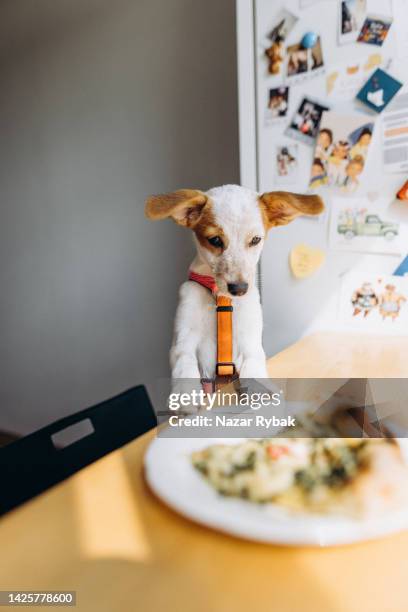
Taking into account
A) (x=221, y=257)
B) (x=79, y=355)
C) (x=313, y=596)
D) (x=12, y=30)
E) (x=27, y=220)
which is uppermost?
(x=12, y=30)

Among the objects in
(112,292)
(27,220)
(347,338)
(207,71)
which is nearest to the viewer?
(347,338)

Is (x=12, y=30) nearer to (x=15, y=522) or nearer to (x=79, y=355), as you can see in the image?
(x=79, y=355)

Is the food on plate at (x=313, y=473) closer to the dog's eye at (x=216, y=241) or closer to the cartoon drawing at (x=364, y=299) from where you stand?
the dog's eye at (x=216, y=241)

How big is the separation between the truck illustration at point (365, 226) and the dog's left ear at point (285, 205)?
329 mm

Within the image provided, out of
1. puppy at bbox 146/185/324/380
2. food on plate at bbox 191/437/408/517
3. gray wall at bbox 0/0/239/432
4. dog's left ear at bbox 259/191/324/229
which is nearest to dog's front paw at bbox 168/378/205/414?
puppy at bbox 146/185/324/380

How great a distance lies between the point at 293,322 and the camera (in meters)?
1.05

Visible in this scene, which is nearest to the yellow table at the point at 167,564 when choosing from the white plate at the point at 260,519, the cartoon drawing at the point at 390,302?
the white plate at the point at 260,519

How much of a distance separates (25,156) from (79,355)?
0.97m

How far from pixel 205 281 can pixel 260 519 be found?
1.38 ft

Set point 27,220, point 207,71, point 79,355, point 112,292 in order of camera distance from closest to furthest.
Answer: point 207,71
point 112,292
point 79,355
point 27,220

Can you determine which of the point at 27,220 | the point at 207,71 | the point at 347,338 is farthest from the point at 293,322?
the point at 27,220

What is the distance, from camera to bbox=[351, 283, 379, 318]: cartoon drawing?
979 millimetres

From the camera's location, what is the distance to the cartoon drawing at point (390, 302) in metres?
0.96

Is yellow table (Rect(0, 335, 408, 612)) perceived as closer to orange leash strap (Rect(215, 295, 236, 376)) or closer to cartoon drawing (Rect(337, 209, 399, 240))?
orange leash strap (Rect(215, 295, 236, 376))
